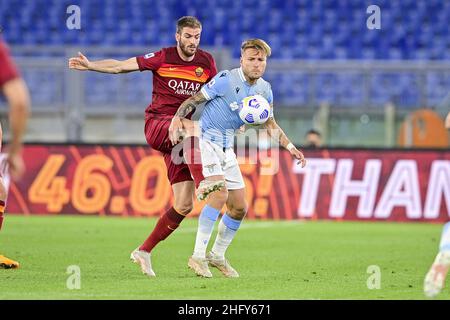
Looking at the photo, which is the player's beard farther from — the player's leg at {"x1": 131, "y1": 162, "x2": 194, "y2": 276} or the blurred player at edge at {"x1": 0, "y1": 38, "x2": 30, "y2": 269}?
the blurred player at edge at {"x1": 0, "y1": 38, "x2": 30, "y2": 269}

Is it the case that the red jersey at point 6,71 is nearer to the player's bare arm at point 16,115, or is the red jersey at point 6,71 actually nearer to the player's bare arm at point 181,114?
the player's bare arm at point 16,115

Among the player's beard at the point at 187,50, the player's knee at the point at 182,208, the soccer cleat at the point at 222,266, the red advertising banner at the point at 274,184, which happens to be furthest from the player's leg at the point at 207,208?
the red advertising banner at the point at 274,184

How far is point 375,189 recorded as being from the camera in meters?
17.4

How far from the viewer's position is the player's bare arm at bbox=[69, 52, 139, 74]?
9.15 meters

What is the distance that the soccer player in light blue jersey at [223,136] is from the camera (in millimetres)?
9086

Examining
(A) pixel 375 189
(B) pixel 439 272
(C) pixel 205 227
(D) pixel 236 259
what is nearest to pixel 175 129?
(C) pixel 205 227

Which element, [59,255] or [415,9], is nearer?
[59,255]

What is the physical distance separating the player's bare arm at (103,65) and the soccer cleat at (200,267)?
1858 millimetres

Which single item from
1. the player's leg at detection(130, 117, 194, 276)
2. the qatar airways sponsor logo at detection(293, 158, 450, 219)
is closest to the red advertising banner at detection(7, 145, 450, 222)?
the qatar airways sponsor logo at detection(293, 158, 450, 219)

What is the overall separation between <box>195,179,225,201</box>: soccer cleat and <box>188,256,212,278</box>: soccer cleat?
578 mm
